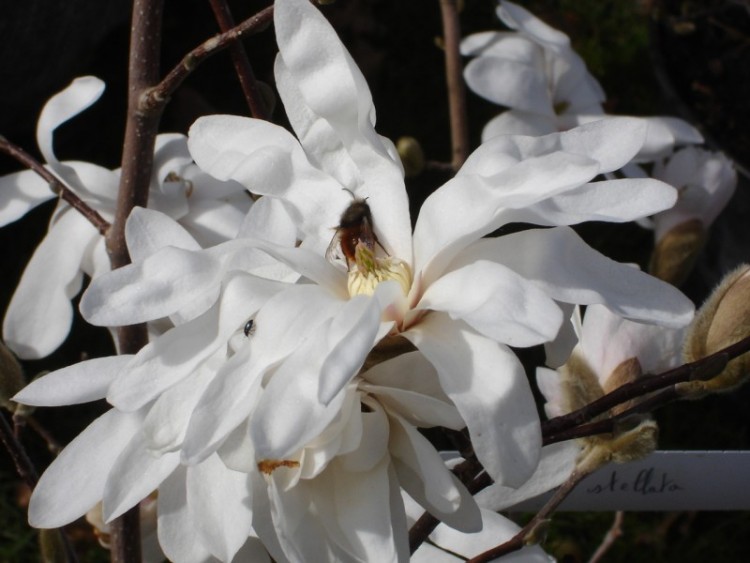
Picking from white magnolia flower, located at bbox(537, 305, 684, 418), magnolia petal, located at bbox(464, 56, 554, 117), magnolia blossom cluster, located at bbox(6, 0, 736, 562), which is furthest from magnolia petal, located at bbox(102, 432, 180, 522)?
magnolia petal, located at bbox(464, 56, 554, 117)

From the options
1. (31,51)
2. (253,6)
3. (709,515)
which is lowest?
(709,515)

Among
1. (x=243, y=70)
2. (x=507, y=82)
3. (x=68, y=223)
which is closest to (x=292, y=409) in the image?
(x=243, y=70)

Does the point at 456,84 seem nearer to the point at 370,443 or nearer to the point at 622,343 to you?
the point at 622,343

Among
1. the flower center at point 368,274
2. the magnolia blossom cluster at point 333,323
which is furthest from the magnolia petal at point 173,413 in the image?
the flower center at point 368,274

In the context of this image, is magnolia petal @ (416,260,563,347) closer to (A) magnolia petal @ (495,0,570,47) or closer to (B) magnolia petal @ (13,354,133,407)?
(B) magnolia petal @ (13,354,133,407)

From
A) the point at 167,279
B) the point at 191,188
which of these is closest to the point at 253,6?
the point at 191,188

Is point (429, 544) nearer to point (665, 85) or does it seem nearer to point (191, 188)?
point (191, 188)
